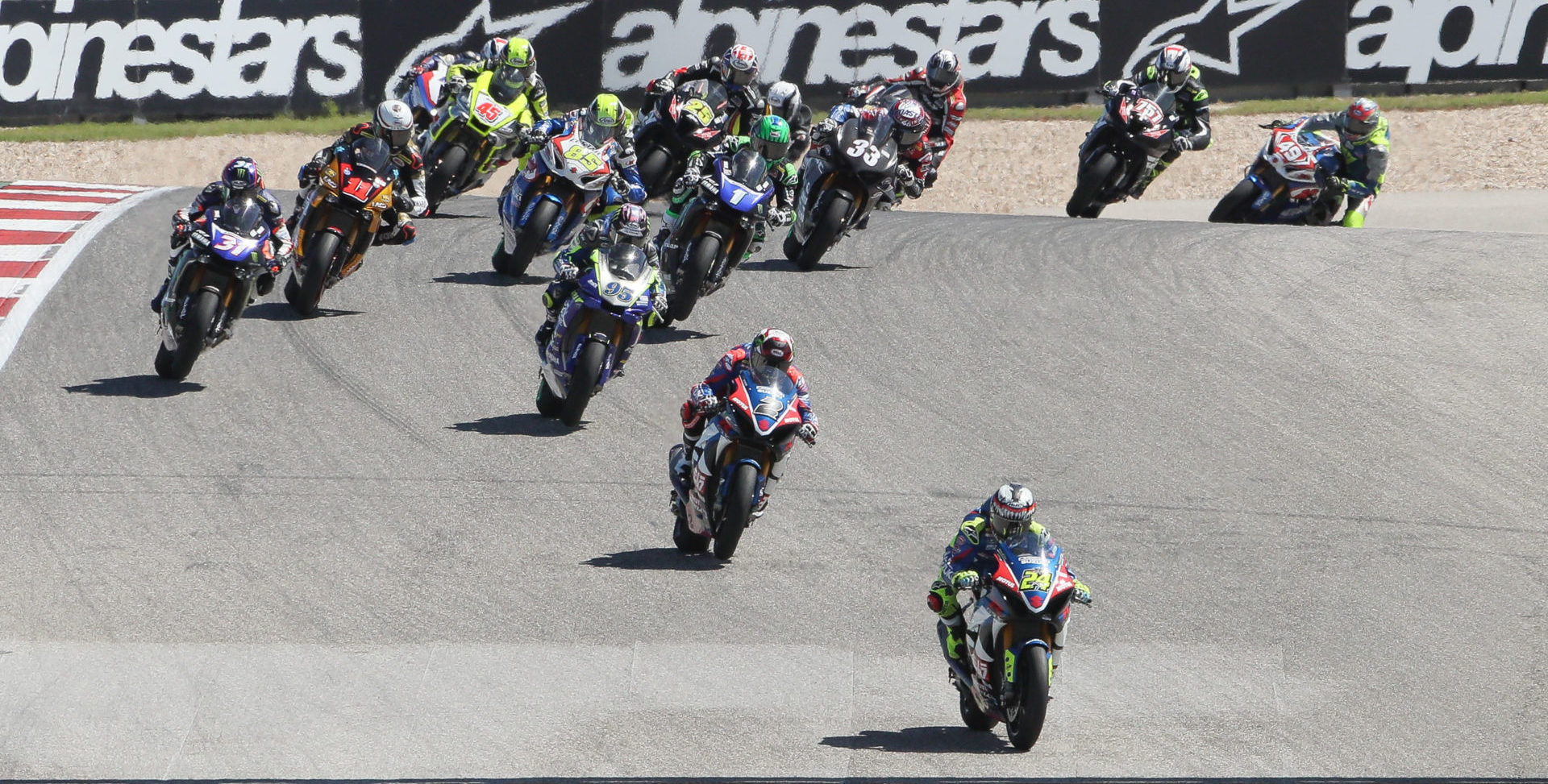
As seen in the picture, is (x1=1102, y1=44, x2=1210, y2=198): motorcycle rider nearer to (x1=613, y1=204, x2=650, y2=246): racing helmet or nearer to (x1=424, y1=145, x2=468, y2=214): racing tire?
(x1=424, y1=145, x2=468, y2=214): racing tire

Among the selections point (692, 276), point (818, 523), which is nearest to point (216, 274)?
point (692, 276)

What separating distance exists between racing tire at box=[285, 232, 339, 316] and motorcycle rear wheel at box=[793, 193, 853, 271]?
4.95 metres

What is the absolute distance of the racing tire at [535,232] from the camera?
18.2m

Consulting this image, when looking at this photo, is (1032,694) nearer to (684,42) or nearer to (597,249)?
(597,249)

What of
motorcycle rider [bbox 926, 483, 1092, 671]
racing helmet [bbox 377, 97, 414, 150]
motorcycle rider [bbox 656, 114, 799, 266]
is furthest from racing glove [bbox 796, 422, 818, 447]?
racing helmet [bbox 377, 97, 414, 150]

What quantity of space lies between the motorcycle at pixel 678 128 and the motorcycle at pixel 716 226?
3782 mm

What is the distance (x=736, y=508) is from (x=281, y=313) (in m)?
7.71

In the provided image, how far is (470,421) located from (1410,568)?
23.0ft

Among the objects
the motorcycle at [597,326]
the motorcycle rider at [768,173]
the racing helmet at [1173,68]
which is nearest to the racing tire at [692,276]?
the motorcycle rider at [768,173]

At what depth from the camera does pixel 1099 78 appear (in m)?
26.3

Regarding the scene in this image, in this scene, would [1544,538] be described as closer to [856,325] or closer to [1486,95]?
[856,325]

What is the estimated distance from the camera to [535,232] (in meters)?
18.3

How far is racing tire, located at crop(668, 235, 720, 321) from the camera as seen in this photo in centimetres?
1700

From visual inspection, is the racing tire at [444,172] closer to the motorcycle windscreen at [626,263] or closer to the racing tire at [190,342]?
the racing tire at [190,342]
